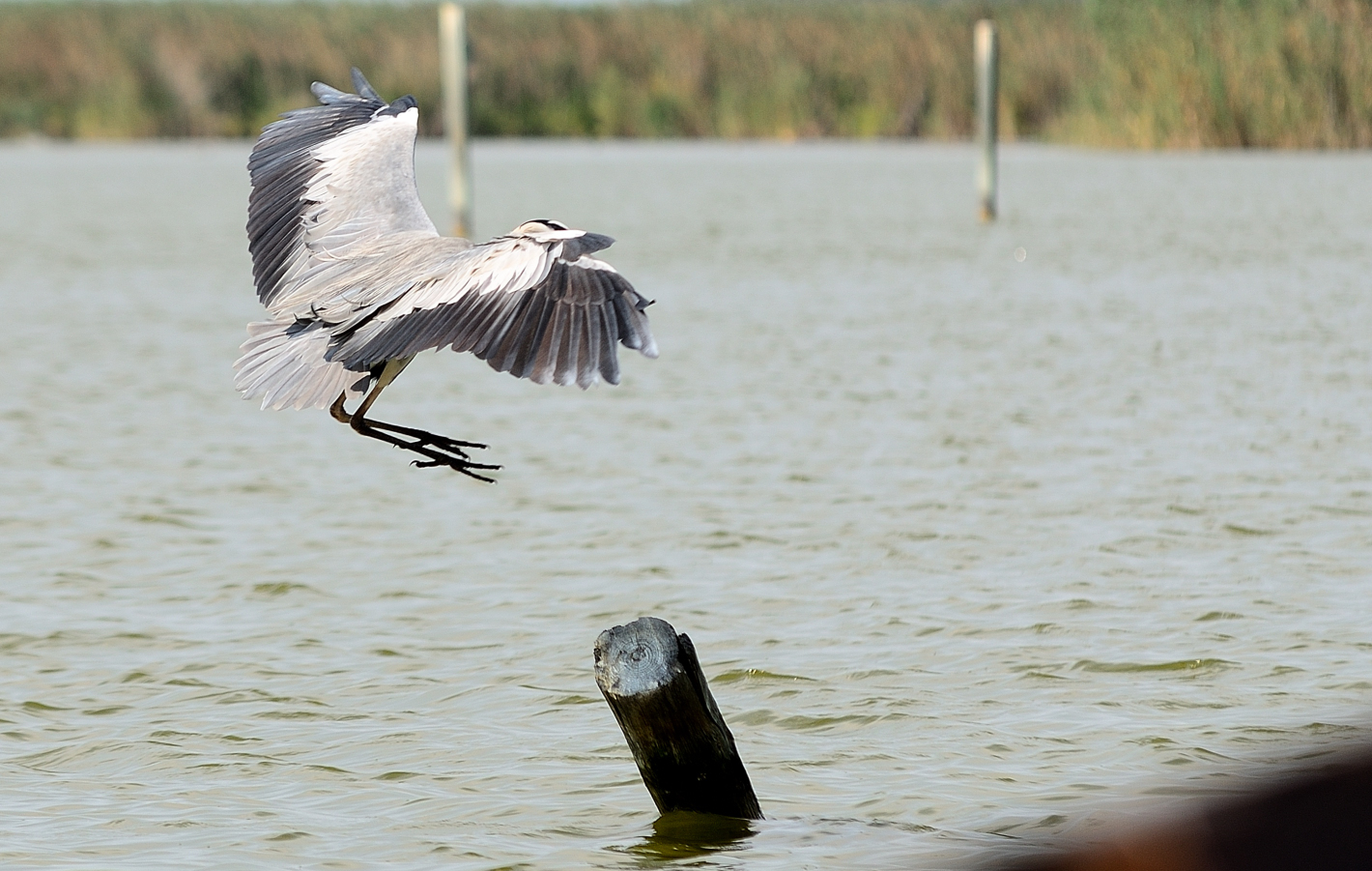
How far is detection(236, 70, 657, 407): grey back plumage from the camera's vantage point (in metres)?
3.77

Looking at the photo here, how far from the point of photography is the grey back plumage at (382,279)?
12.4 ft

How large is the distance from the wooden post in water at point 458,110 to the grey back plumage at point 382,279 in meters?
12.3

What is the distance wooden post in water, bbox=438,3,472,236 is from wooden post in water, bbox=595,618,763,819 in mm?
14406

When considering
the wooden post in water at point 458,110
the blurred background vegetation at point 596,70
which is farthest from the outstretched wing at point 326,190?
the blurred background vegetation at point 596,70

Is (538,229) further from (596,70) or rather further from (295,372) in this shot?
(596,70)

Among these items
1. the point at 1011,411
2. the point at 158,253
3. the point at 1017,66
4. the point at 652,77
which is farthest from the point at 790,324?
the point at 652,77

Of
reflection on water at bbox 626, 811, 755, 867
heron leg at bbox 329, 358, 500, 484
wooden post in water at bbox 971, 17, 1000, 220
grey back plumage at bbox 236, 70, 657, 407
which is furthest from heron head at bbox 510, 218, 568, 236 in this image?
wooden post in water at bbox 971, 17, 1000, 220

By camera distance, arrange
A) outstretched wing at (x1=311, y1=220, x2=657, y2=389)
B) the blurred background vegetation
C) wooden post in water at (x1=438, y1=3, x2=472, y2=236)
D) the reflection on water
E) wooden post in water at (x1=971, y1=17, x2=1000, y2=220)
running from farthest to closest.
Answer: the blurred background vegetation → wooden post in water at (x1=971, y1=17, x2=1000, y2=220) → wooden post in water at (x1=438, y1=3, x2=472, y2=236) → the reflection on water → outstretched wing at (x1=311, y1=220, x2=657, y2=389)

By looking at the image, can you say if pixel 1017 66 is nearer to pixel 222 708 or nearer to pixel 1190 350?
pixel 1190 350

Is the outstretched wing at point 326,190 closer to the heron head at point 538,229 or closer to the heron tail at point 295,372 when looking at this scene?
the heron tail at point 295,372

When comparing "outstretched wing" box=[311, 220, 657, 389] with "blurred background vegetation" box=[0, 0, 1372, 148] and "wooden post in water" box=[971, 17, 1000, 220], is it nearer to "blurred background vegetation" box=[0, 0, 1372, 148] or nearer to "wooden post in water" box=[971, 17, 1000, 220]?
"wooden post in water" box=[971, 17, 1000, 220]

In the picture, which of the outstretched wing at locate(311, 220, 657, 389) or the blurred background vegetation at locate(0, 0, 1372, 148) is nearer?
the outstretched wing at locate(311, 220, 657, 389)

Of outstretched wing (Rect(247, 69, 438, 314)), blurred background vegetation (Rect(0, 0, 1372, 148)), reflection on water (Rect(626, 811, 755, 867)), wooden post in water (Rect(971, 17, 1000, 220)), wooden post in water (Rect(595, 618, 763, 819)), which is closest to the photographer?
wooden post in water (Rect(595, 618, 763, 819))

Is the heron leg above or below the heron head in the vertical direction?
below
